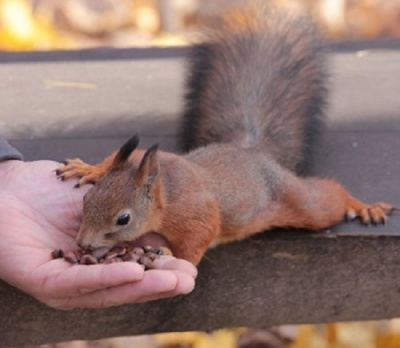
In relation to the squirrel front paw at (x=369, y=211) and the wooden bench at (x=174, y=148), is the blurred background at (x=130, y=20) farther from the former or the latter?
the squirrel front paw at (x=369, y=211)

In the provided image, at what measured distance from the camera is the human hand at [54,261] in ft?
4.57

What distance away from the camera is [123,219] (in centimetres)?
155

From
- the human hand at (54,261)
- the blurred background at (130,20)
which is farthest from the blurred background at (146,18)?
the human hand at (54,261)

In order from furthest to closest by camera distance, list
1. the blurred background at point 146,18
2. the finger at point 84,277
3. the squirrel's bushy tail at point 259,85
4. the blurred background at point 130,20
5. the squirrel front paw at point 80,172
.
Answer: the blurred background at point 146,18, the blurred background at point 130,20, the squirrel's bushy tail at point 259,85, the squirrel front paw at point 80,172, the finger at point 84,277

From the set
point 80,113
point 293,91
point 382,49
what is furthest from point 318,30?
point 80,113

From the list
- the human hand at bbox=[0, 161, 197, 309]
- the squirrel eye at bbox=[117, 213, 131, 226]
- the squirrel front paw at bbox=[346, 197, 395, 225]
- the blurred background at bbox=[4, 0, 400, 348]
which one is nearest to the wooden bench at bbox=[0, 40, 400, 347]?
the squirrel front paw at bbox=[346, 197, 395, 225]

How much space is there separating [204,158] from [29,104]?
0.59 m

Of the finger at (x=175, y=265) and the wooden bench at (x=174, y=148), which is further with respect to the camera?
the wooden bench at (x=174, y=148)

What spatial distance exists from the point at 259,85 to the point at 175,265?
2.53 feet

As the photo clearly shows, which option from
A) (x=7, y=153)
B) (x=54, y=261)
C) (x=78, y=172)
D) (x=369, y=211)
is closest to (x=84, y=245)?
(x=54, y=261)

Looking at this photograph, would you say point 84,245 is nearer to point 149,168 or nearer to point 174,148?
point 149,168

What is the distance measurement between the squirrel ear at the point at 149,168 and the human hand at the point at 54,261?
138 millimetres

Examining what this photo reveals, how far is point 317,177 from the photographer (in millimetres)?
2020

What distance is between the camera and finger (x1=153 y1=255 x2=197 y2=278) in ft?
4.76
